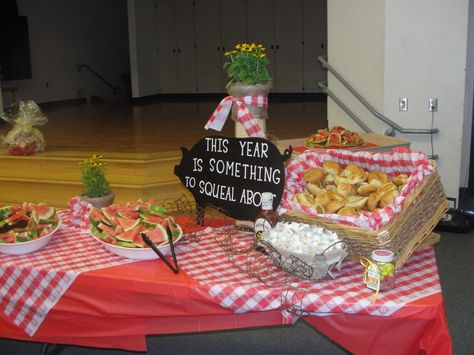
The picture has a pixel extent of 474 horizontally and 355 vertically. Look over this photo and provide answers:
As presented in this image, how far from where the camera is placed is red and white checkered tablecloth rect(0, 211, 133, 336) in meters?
1.80

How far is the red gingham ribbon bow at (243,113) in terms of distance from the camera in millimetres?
2042

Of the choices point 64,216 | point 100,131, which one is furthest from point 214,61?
point 64,216

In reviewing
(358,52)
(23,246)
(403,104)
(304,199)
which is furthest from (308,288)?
(358,52)

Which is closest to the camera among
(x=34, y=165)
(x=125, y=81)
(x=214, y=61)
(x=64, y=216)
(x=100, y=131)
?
(x=64, y=216)

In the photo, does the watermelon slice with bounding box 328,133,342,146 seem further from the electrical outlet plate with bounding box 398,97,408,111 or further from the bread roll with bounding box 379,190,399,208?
the bread roll with bounding box 379,190,399,208

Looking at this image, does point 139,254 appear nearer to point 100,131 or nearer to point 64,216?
point 64,216

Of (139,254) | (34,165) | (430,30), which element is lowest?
(34,165)

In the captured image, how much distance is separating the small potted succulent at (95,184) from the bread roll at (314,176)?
2.78 ft

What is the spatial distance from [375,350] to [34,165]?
4244 mm

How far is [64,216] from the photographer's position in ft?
7.89

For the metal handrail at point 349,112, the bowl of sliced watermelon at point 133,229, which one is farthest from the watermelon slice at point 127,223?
the metal handrail at point 349,112

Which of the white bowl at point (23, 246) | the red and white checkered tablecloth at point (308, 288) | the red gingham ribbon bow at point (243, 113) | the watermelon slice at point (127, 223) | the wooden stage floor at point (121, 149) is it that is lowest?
the wooden stage floor at point (121, 149)

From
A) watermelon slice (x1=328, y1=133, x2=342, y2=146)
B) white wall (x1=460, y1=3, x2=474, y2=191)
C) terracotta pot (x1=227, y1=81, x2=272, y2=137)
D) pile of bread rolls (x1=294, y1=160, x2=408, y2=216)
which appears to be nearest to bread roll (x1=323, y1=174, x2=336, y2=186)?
pile of bread rolls (x1=294, y1=160, x2=408, y2=216)

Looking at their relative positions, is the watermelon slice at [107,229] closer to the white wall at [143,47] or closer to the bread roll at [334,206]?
the bread roll at [334,206]
